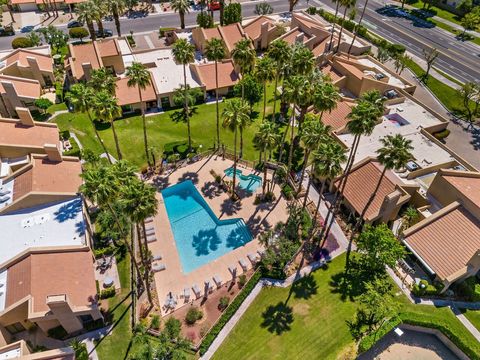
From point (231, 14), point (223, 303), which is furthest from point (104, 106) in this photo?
point (231, 14)

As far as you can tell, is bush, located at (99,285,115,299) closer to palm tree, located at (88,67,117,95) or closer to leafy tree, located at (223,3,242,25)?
palm tree, located at (88,67,117,95)

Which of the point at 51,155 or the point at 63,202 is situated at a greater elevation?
the point at 51,155

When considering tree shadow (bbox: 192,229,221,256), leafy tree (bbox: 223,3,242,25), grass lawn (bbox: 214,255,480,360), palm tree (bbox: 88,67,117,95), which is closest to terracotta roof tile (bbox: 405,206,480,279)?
grass lawn (bbox: 214,255,480,360)

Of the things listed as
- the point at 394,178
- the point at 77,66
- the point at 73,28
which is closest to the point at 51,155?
the point at 77,66

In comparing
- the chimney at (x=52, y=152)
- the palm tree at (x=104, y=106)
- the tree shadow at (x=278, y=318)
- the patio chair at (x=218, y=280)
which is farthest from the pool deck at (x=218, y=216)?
the chimney at (x=52, y=152)

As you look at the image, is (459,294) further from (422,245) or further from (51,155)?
(51,155)

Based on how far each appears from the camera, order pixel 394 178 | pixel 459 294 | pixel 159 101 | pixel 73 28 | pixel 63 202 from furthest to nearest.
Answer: pixel 73 28 → pixel 159 101 → pixel 394 178 → pixel 63 202 → pixel 459 294
